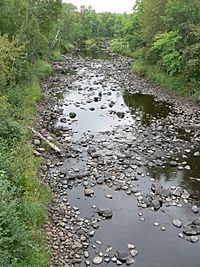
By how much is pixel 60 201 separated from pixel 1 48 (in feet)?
30.0

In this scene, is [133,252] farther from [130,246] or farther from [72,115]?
[72,115]

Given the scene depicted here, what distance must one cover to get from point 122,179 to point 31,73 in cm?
1574

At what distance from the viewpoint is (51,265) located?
31.3 ft

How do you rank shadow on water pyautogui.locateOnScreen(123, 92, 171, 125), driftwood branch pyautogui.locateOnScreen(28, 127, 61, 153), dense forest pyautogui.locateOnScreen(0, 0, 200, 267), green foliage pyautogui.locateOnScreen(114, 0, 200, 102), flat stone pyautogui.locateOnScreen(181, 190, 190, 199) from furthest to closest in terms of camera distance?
green foliage pyautogui.locateOnScreen(114, 0, 200, 102)
shadow on water pyautogui.locateOnScreen(123, 92, 171, 125)
driftwood branch pyautogui.locateOnScreen(28, 127, 61, 153)
flat stone pyautogui.locateOnScreen(181, 190, 190, 199)
dense forest pyautogui.locateOnScreen(0, 0, 200, 267)

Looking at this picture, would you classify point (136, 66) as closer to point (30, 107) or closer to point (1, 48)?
point (30, 107)

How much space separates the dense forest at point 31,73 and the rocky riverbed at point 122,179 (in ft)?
3.30

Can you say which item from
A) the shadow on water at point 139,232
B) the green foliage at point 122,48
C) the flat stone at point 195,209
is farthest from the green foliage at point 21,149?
the green foliage at point 122,48

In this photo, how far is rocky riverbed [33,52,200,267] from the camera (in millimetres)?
10734

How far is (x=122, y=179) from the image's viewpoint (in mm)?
14953

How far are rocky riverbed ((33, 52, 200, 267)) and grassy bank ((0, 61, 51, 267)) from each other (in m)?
0.68

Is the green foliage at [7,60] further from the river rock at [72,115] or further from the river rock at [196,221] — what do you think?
the river rock at [196,221]

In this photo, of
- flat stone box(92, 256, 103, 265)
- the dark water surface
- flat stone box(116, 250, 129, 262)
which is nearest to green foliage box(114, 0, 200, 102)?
the dark water surface

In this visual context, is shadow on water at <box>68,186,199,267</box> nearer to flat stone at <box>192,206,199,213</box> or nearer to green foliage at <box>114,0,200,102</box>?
flat stone at <box>192,206,199,213</box>

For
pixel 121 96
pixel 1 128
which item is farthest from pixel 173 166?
pixel 121 96
